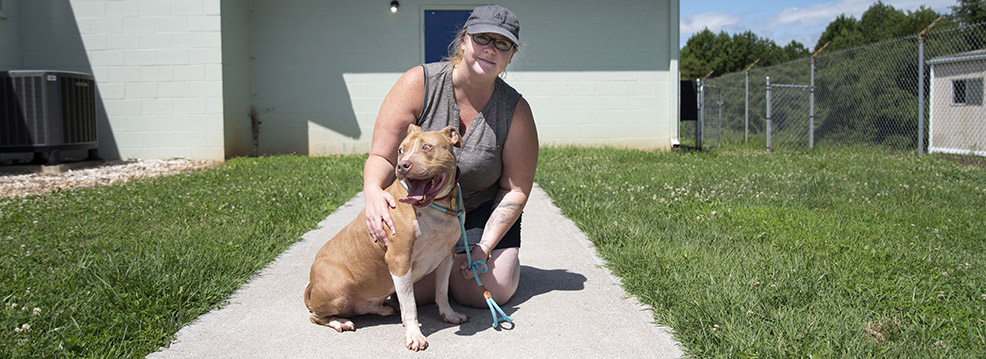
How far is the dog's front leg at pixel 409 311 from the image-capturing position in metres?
2.99

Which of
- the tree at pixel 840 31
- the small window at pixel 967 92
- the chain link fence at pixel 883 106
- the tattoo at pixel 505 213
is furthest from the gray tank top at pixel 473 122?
the tree at pixel 840 31

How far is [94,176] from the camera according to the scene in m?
9.25

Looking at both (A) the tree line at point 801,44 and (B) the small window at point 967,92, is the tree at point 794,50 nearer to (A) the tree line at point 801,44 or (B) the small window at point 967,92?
(A) the tree line at point 801,44

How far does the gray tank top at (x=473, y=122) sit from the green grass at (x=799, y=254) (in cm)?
112

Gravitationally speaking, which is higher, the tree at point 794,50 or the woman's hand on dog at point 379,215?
the tree at point 794,50

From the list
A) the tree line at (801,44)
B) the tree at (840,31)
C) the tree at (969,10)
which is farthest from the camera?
the tree at (840,31)

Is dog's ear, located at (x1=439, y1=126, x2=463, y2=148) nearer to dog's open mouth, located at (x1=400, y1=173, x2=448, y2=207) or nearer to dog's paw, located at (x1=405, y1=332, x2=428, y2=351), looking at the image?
dog's open mouth, located at (x1=400, y1=173, x2=448, y2=207)

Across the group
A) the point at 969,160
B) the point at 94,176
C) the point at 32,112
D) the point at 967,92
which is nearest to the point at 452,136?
the point at 94,176

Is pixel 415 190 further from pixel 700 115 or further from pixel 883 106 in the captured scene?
pixel 883 106

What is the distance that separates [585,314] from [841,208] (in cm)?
367

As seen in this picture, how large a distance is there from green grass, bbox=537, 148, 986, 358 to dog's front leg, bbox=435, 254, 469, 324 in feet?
3.28

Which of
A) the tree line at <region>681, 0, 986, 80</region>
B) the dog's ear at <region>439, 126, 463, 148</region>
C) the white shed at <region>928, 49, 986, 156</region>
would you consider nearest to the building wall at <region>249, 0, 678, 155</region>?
the white shed at <region>928, 49, 986, 156</region>

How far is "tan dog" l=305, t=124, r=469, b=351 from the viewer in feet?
9.14

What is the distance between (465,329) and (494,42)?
1386 mm
